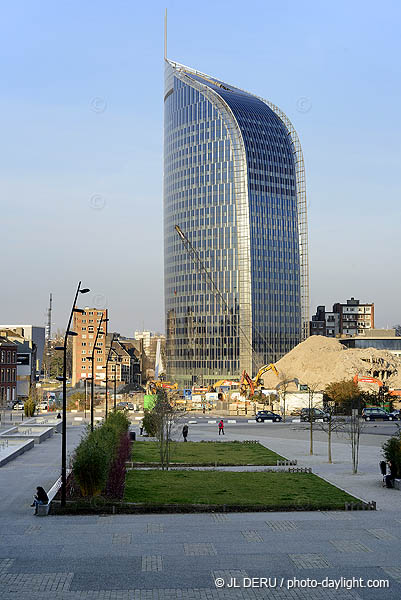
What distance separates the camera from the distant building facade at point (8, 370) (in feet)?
408

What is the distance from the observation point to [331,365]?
133250 millimetres

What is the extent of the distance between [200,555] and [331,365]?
4427 inches

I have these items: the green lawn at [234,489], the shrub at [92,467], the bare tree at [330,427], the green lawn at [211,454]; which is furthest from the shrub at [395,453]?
the shrub at [92,467]

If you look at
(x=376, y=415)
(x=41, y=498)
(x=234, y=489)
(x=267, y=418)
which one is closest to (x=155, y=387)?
(x=267, y=418)

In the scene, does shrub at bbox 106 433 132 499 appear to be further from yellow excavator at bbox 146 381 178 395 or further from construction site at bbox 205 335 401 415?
yellow excavator at bbox 146 381 178 395

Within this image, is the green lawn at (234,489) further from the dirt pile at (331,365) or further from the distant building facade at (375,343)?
the distant building facade at (375,343)

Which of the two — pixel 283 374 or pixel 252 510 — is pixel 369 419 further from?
pixel 252 510

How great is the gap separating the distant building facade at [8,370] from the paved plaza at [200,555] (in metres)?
93.9

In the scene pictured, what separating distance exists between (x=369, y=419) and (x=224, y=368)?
102 metres

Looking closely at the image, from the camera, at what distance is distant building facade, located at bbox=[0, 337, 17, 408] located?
12444cm

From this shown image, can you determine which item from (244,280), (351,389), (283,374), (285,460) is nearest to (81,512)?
(285,460)

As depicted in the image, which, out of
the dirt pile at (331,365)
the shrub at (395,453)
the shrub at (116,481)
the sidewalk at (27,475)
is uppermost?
the dirt pile at (331,365)

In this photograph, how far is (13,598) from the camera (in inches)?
749

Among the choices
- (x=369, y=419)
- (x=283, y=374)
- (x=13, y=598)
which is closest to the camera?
(x=13, y=598)
